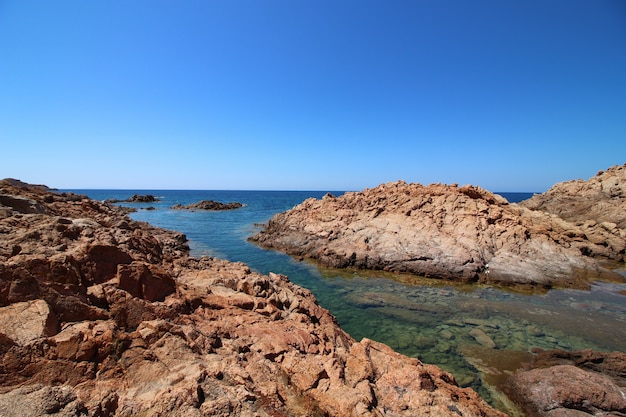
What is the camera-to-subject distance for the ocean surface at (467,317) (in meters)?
12.5

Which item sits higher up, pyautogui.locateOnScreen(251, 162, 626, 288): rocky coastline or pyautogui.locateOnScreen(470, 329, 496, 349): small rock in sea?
pyautogui.locateOnScreen(251, 162, 626, 288): rocky coastline

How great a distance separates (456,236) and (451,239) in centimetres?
78

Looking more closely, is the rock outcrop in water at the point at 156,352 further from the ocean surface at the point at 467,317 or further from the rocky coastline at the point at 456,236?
the rocky coastline at the point at 456,236

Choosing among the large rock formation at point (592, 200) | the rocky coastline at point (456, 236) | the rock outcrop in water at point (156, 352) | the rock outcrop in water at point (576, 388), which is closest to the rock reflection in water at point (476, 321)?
the rock outcrop in water at point (576, 388)

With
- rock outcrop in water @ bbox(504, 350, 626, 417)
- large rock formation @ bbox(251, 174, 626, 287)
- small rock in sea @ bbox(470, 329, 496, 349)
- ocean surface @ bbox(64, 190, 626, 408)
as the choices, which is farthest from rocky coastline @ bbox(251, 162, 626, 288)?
rock outcrop in water @ bbox(504, 350, 626, 417)

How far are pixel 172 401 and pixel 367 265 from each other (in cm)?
2196

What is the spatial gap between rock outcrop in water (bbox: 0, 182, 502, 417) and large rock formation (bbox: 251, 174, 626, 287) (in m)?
17.3

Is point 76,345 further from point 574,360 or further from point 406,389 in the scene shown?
point 574,360

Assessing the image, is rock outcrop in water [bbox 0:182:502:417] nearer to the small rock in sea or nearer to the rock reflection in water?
the rock reflection in water

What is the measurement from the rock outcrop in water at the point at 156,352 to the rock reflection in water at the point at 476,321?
5488 millimetres

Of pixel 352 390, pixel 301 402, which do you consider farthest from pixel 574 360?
pixel 301 402

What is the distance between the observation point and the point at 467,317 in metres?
16.3

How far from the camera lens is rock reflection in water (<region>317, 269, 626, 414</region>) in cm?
1233

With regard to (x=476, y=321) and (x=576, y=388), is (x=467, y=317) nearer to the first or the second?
(x=476, y=321)
